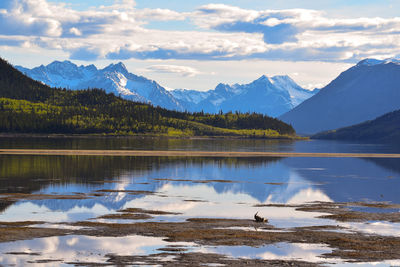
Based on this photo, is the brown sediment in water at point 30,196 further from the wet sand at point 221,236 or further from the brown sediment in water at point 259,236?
the brown sediment in water at point 259,236

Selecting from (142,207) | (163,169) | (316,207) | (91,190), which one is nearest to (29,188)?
(91,190)

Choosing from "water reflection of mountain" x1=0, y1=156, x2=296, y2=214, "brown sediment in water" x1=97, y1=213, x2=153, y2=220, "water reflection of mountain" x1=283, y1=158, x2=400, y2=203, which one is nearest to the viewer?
"brown sediment in water" x1=97, y1=213, x2=153, y2=220

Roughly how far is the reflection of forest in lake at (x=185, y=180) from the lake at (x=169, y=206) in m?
0.18

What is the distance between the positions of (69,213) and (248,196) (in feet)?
95.9

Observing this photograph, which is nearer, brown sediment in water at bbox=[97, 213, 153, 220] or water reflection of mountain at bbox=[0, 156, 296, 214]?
brown sediment in water at bbox=[97, 213, 153, 220]

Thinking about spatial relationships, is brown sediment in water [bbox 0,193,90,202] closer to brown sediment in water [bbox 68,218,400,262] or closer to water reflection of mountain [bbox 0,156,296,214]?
water reflection of mountain [bbox 0,156,296,214]

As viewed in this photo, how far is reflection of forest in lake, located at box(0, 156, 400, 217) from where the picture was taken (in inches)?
3290

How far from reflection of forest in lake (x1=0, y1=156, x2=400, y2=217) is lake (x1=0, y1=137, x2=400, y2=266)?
0.58 feet

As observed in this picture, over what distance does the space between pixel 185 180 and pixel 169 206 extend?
35.0m

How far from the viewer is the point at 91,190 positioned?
8375 cm

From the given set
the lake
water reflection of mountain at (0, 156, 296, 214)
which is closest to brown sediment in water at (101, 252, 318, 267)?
the lake

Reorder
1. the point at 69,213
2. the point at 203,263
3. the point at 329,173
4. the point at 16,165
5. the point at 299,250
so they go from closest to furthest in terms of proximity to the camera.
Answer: the point at 203,263 → the point at 299,250 → the point at 69,213 → the point at 16,165 → the point at 329,173

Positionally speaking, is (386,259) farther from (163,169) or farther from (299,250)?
(163,169)

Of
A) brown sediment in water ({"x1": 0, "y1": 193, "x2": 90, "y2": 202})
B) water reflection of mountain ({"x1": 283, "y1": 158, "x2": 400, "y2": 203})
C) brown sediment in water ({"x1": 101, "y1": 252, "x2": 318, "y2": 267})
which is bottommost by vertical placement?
brown sediment in water ({"x1": 101, "y1": 252, "x2": 318, "y2": 267})
